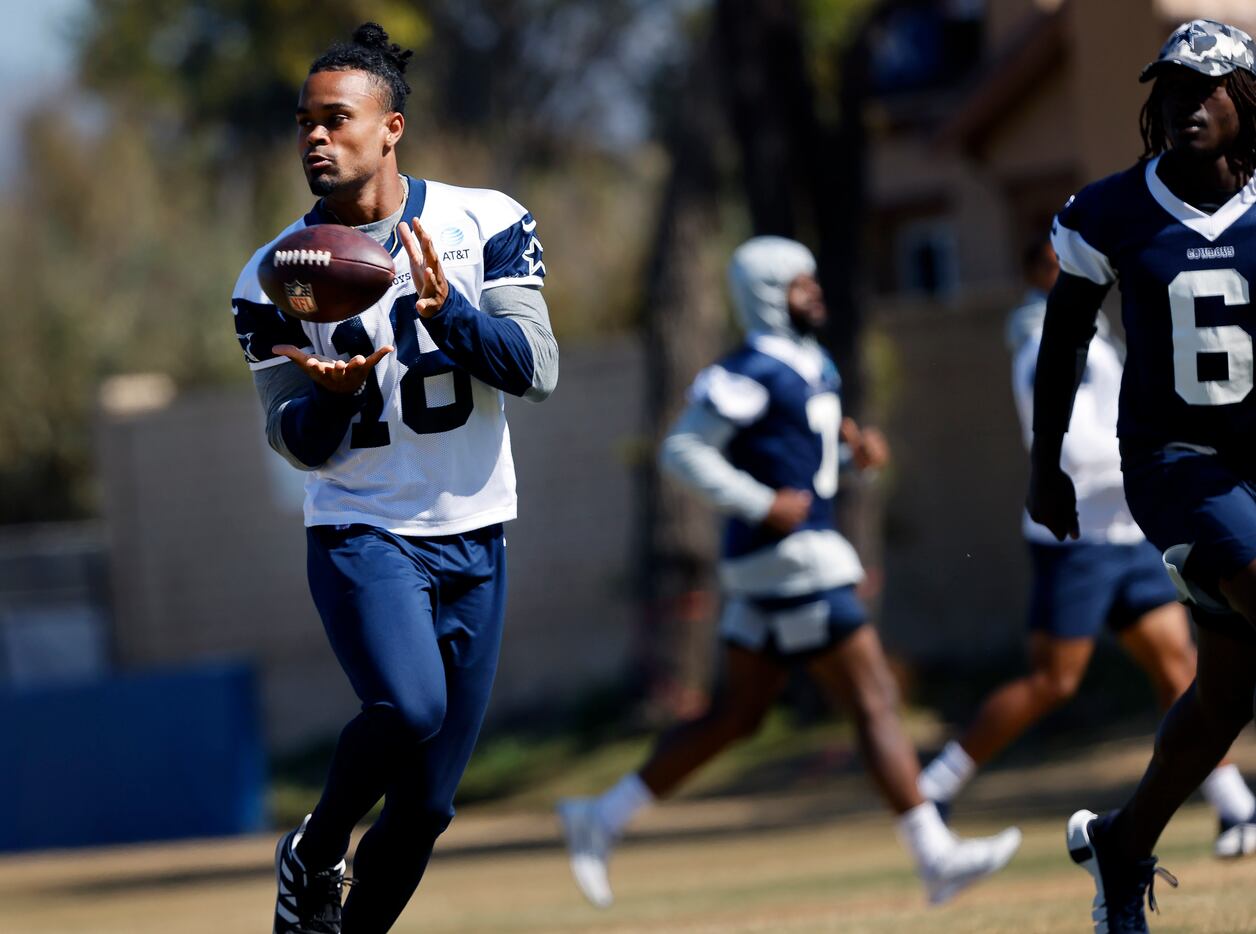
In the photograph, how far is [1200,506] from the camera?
15.1ft

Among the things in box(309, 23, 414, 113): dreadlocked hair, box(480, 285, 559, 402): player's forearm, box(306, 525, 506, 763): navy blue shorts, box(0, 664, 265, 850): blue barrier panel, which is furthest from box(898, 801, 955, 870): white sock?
box(0, 664, 265, 850): blue barrier panel

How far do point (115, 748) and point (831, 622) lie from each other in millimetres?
9370

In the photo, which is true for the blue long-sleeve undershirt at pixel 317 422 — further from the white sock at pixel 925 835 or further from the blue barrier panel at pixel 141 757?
the blue barrier panel at pixel 141 757

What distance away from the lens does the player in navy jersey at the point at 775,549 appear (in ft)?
24.7

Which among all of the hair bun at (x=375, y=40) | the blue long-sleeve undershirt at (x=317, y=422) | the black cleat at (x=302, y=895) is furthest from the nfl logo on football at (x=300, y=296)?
the black cleat at (x=302, y=895)

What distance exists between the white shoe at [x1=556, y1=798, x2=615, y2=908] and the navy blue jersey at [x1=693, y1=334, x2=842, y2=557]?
118 centimetres

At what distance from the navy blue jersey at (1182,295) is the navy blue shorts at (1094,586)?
9.86ft

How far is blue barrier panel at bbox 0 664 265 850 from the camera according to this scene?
15.4 m

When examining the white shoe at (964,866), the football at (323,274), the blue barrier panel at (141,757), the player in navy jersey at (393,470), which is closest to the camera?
the football at (323,274)

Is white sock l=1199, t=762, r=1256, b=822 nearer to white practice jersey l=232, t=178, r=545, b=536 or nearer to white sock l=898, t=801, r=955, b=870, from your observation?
white sock l=898, t=801, r=955, b=870

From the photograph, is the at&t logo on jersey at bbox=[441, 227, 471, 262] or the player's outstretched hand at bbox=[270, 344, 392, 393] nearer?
the player's outstretched hand at bbox=[270, 344, 392, 393]

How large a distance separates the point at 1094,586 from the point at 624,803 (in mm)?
1939

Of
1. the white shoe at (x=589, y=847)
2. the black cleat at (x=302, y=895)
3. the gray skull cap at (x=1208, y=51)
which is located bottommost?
the white shoe at (x=589, y=847)

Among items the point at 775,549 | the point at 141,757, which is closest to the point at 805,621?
the point at 775,549
